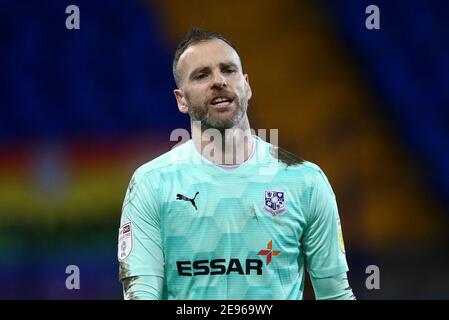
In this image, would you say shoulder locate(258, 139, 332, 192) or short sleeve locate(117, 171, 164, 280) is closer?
short sleeve locate(117, 171, 164, 280)

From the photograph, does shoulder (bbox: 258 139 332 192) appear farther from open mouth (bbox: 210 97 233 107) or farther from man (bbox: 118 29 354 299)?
open mouth (bbox: 210 97 233 107)

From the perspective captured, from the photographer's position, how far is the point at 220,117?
293 cm

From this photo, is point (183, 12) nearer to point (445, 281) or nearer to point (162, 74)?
point (162, 74)

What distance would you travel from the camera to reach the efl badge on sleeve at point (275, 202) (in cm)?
296

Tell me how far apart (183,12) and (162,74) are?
0.31 metres

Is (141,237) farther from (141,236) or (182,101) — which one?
(182,101)

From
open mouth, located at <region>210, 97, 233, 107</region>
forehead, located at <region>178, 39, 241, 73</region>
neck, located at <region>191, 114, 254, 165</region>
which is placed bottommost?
neck, located at <region>191, 114, 254, 165</region>

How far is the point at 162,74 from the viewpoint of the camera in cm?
381

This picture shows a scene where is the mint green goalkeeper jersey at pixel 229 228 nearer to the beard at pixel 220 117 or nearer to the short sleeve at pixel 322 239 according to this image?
the short sleeve at pixel 322 239

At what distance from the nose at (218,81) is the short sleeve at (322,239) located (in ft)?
1.66

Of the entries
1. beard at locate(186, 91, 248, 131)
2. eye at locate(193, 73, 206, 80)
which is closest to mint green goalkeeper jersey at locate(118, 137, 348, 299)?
beard at locate(186, 91, 248, 131)

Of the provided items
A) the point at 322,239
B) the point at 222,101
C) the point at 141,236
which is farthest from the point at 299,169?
the point at 141,236

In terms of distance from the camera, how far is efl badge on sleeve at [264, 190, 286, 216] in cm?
296

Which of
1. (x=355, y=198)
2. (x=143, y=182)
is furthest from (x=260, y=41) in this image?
(x=143, y=182)
